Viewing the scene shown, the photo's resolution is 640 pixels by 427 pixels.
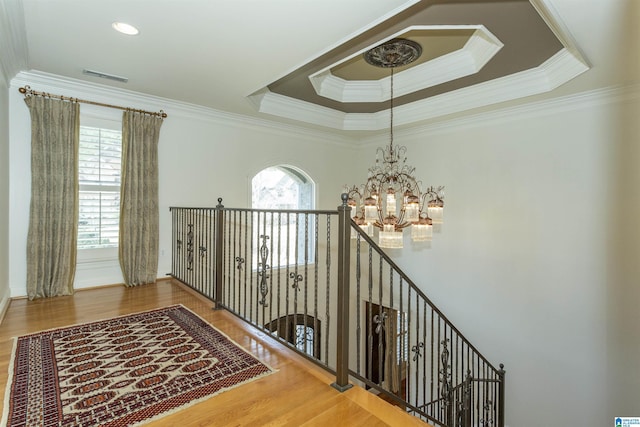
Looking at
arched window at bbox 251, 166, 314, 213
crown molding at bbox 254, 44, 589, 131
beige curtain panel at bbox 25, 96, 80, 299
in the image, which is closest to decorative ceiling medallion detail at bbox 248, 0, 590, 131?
crown molding at bbox 254, 44, 589, 131

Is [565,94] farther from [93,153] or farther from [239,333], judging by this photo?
[93,153]

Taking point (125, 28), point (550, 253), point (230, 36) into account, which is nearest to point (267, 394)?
point (230, 36)

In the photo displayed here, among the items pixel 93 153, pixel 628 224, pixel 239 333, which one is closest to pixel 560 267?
pixel 628 224

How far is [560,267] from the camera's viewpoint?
151 inches

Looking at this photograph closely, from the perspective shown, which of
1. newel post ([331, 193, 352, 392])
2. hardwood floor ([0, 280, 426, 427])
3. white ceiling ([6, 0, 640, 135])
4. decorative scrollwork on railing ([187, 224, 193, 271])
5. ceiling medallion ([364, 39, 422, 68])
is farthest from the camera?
decorative scrollwork on railing ([187, 224, 193, 271])

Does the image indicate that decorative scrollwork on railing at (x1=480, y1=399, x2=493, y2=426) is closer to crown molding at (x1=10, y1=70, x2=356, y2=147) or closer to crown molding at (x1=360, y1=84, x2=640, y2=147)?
crown molding at (x1=360, y1=84, x2=640, y2=147)

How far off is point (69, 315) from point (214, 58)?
9.06ft

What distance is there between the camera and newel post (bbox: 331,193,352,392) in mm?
1919

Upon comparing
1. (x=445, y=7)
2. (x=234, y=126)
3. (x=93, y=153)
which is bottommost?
(x=93, y=153)

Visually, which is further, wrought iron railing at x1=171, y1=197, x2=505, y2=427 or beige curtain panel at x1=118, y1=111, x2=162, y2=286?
beige curtain panel at x1=118, y1=111, x2=162, y2=286

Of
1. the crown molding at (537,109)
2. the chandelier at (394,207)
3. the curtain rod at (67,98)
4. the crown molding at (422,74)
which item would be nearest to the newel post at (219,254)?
the chandelier at (394,207)

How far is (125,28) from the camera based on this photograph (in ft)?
8.37

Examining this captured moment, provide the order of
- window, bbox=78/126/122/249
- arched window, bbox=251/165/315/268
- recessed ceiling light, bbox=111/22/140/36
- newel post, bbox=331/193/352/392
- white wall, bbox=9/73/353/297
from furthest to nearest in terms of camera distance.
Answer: arched window, bbox=251/165/315/268, window, bbox=78/126/122/249, white wall, bbox=9/73/353/297, recessed ceiling light, bbox=111/22/140/36, newel post, bbox=331/193/352/392

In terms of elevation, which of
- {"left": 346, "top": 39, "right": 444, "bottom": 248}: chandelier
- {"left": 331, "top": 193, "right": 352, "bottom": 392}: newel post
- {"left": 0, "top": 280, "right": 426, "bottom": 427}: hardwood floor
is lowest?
{"left": 0, "top": 280, "right": 426, "bottom": 427}: hardwood floor
